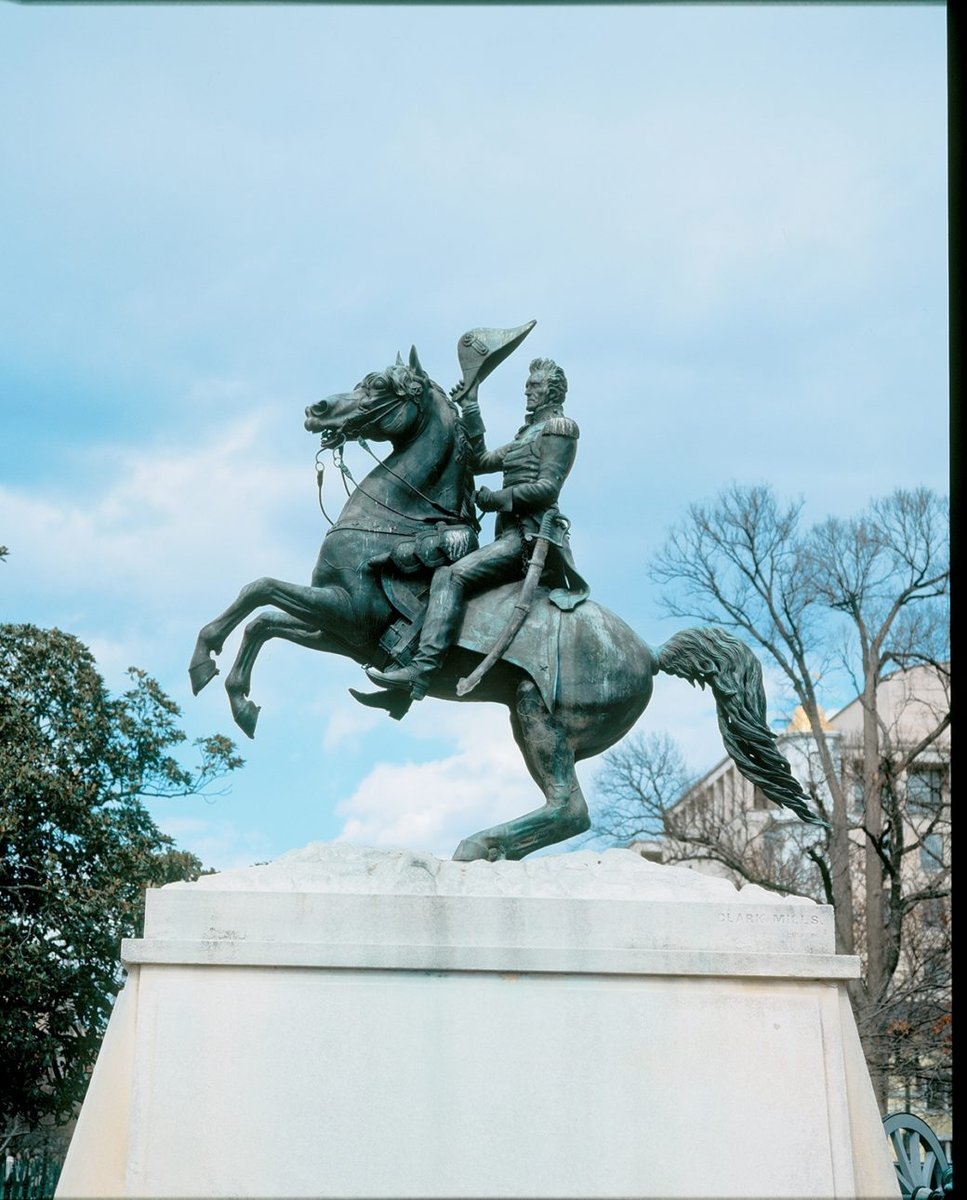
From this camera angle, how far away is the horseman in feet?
25.1

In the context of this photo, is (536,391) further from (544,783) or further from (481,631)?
(544,783)

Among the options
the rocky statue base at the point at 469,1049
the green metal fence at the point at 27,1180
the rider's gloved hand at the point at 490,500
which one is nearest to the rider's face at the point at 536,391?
the rider's gloved hand at the point at 490,500

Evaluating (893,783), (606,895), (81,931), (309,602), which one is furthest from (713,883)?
(893,783)

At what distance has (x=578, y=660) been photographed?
25.3 ft

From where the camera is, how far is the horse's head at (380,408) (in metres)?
8.23

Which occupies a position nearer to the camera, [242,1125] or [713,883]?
[242,1125]

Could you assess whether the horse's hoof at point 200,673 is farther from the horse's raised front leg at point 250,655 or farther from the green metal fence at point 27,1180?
the green metal fence at point 27,1180

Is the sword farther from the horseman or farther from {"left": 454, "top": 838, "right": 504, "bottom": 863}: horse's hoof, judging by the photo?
{"left": 454, "top": 838, "right": 504, "bottom": 863}: horse's hoof

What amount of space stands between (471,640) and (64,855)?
11.9 m

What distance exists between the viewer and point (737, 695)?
26.0ft

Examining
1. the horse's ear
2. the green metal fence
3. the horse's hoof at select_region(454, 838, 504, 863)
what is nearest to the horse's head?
the horse's ear

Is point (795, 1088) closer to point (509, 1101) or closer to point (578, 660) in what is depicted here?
point (509, 1101)

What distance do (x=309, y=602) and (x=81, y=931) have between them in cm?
1096

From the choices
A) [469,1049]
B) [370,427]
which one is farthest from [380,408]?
[469,1049]
